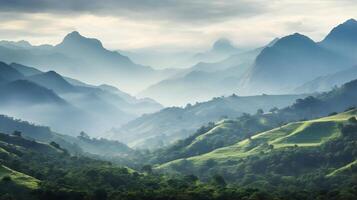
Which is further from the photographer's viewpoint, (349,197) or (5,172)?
(5,172)

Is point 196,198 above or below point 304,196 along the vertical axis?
above

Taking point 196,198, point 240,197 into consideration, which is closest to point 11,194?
point 196,198

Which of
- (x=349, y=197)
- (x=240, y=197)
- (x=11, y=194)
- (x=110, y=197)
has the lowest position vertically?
(x=349, y=197)

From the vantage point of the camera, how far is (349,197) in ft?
531

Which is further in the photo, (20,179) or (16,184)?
(20,179)

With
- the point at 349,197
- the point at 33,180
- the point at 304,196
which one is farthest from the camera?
the point at 33,180

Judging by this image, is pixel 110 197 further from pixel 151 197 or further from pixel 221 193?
pixel 221 193

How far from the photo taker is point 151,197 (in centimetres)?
16238

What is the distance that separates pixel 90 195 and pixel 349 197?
254ft

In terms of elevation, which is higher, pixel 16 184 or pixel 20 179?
pixel 20 179

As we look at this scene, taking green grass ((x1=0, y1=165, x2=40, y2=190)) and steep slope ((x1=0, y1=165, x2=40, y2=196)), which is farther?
green grass ((x1=0, y1=165, x2=40, y2=190))

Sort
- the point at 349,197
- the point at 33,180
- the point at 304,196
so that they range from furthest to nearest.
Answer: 1. the point at 33,180
2. the point at 304,196
3. the point at 349,197

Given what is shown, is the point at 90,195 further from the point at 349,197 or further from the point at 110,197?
the point at 349,197

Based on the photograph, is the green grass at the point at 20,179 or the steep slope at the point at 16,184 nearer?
the steep slope at the point at 16,184
